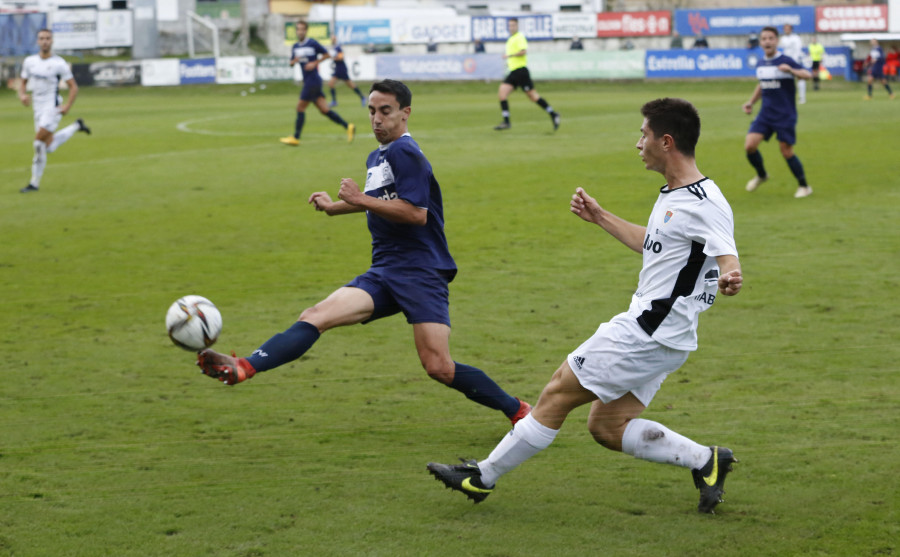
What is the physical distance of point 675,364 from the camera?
4.57 metres

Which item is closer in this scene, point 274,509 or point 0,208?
point 274,509

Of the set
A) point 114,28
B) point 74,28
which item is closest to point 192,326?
point 114,28

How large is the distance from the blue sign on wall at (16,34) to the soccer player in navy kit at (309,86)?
37.8 metres

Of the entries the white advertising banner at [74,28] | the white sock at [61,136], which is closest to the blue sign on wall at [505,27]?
the white advertising banner at [74,28]

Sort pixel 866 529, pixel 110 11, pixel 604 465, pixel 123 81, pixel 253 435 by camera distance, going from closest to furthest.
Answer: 1. pixel 866 529
2. pixel 604 465
3. pixel 253 435
4. pixel 123 81
5. pixel 110 11

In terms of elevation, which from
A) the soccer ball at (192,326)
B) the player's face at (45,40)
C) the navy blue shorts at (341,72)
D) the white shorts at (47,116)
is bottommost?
the soccer ball at (192,326)

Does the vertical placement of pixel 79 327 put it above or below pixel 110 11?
below

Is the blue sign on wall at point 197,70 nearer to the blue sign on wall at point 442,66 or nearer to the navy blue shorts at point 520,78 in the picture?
the blue sign on wall at point 442,66

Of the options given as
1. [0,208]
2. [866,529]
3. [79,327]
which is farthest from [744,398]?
[0,208]

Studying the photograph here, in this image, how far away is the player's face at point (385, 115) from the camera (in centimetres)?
560

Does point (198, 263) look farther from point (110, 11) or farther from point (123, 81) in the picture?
point (110, 11)

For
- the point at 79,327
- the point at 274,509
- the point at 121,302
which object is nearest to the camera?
the point at 274,509

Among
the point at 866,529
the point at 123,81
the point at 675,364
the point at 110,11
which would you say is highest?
the point at 110,11

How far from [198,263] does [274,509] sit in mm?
6302
